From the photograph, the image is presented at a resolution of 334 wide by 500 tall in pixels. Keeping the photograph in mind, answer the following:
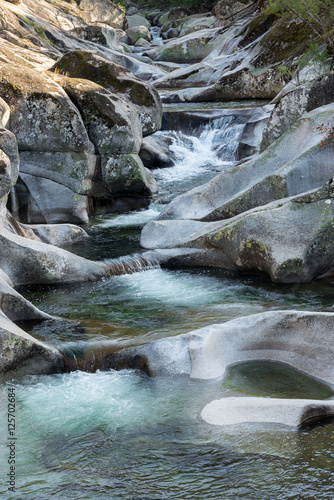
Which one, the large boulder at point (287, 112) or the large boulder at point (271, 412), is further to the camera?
the large boulder at point (287, 112)

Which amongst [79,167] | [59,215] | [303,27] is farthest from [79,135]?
[303,27]

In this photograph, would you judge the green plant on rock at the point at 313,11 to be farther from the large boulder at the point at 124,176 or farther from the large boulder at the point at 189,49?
Answer: the large boulder at the point at 189,49

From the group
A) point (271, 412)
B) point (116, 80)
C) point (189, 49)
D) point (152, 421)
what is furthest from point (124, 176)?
point (189, 49)

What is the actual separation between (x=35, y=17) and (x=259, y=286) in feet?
63.8

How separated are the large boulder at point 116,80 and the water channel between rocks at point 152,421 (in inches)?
297

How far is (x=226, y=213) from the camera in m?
10.2

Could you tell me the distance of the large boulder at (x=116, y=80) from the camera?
13.9 metres

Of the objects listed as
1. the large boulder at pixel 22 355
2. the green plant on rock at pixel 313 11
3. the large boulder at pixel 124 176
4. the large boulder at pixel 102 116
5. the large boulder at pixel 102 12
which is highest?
the large boulder at pixel 102 12

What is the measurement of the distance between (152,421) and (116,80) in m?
11.6

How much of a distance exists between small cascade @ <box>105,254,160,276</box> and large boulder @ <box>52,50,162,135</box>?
20.8 ft

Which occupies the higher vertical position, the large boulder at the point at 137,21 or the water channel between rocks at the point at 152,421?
the large boulder at the point at 137,21

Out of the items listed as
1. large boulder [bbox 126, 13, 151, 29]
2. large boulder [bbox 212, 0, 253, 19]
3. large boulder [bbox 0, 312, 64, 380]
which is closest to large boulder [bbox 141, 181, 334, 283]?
large boulder [bbox 0, 312, 64, 380]

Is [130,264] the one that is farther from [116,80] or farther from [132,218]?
[116,80]

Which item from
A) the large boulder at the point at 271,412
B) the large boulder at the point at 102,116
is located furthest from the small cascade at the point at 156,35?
the large boulder at the point at 271,412
